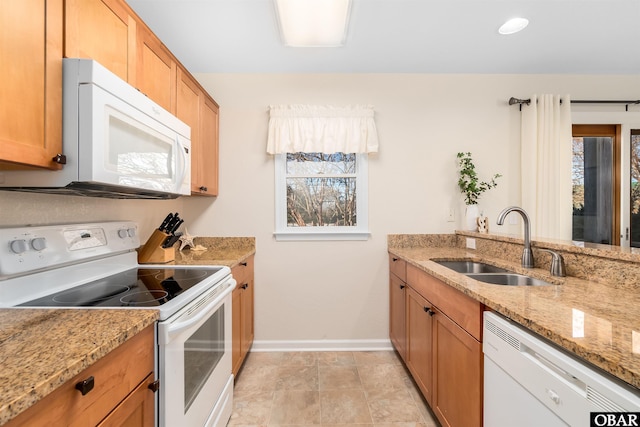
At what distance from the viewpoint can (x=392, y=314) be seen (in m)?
2.61

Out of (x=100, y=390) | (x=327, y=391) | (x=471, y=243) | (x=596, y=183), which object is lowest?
(x=327, y=391)

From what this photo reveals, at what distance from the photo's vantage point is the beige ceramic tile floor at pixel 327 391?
1780 mm

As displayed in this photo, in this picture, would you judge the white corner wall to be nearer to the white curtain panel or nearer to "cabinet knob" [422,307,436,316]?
the white curtain panel

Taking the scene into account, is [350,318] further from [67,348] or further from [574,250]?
[67,348]

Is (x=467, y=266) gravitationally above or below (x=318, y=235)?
below

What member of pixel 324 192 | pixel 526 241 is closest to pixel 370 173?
pixel 324 192

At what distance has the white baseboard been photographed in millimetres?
2672

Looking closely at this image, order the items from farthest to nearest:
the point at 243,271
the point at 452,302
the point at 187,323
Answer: the point at 243,271 → the point at 452,302 → the point at 187,323

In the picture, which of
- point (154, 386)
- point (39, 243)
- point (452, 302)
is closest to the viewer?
point (154, 386)

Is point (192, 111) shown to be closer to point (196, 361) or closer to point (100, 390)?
point (196, 361)

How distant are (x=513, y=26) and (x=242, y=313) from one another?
9.09 feet

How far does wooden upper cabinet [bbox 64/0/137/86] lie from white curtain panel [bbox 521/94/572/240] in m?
3.08

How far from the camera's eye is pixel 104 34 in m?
1.23

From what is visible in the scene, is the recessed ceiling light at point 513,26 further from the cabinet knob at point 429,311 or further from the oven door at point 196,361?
the oven door at point 196,361
